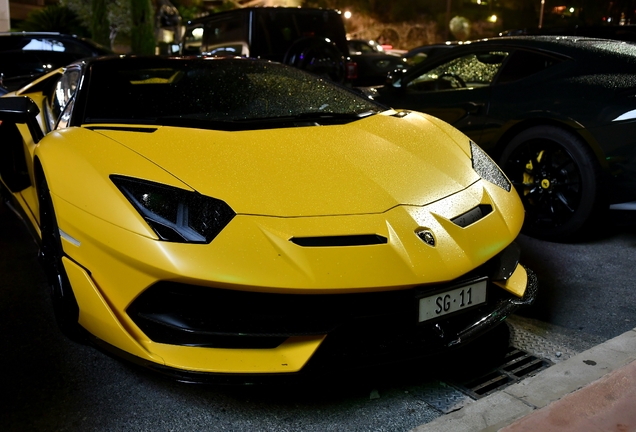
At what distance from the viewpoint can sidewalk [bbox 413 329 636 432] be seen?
6.96ft

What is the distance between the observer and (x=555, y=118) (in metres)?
4.14

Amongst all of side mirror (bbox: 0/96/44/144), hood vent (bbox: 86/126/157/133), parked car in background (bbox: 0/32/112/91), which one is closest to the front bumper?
hood vent (bbox: 86/126/157/133)

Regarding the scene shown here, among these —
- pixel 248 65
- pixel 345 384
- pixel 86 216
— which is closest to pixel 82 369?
pixel 86 216

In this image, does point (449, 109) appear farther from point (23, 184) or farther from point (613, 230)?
point (23, 184)

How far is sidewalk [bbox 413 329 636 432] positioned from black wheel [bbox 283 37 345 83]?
259 inches

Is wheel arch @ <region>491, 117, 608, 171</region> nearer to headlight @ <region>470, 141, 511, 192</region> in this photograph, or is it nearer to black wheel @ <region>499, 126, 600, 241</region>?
black wheel @ <region>499, 126, 600, 241</region>

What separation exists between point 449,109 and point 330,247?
2986mm

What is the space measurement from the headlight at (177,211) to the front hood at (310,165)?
0.05 meters

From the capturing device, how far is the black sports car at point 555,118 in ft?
12.8

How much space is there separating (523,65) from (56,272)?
3409 millimetres

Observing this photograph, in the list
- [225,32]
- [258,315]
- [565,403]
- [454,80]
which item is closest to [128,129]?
[258,315]

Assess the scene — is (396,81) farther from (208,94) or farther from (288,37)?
(288,37)

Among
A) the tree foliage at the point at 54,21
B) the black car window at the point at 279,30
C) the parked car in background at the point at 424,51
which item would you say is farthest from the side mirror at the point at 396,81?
the tree foliage at the point at 54,21

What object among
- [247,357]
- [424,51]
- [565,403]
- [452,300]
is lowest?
[565,403]
